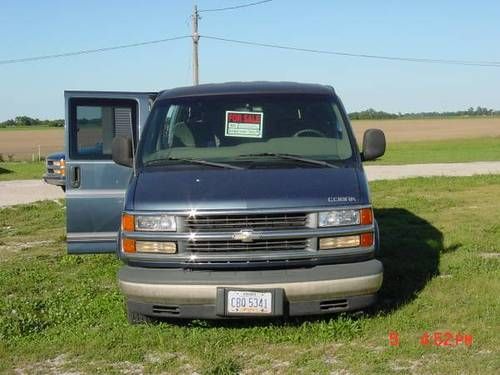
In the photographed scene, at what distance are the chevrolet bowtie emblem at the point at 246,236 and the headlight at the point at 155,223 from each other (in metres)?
0.44

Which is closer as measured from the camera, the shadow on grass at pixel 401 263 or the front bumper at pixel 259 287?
the front bumper at pixel 259 287

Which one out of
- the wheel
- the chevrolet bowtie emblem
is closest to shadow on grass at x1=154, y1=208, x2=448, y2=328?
the wheel

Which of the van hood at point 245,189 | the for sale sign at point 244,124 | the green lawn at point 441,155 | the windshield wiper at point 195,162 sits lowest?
the green lawn at point 441,155

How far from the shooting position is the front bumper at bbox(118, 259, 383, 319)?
453cm

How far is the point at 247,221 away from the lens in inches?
182

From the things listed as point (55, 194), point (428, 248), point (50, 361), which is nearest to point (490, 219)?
point (428, 248)

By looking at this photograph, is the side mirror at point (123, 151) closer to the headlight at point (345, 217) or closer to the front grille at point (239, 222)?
the front grille at point (239, 222)

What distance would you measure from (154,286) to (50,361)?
2.81 ft

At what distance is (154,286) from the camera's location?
15.0 feet

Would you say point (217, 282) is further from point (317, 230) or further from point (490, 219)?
point (490, 219)

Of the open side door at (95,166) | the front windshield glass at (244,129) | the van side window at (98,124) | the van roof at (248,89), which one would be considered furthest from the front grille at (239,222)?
the van side window at (98,124)

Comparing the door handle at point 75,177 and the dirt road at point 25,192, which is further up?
the door handle at point 75,177

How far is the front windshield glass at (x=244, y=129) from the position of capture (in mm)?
5410

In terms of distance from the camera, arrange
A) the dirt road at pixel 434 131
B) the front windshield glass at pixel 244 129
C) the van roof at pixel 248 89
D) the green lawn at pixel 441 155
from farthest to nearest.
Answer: the dirt road at pixel 434 131 < the green lawn at pixel 441 155 < the van roof at pixel 248 89 < the front windshield glass at pixel 244 129
